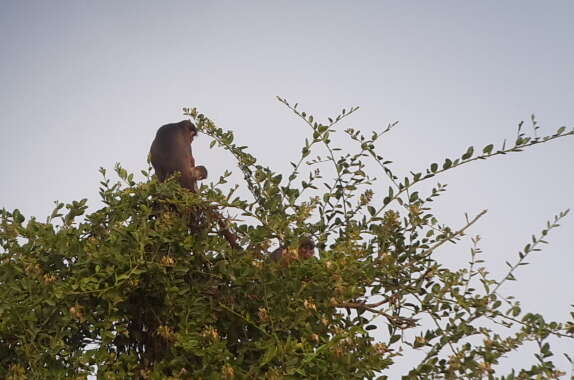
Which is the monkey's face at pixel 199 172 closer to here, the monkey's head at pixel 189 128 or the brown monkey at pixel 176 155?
the brown monkey at pixel 176 155

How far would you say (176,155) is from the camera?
17.5 ft

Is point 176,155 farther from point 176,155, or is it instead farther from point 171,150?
point 171,150

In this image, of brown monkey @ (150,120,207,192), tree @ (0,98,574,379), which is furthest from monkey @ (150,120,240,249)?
tree @ (0,98,574,379)

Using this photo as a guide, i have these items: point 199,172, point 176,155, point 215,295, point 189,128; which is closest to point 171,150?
point 176,155

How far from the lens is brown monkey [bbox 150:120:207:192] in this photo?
5.09 meters

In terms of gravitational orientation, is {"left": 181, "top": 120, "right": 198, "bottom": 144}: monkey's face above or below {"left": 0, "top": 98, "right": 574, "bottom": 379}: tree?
above

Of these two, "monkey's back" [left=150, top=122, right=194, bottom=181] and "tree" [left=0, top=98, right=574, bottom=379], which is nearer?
"tree" [left=0, top=98, right=574, bottom=379]

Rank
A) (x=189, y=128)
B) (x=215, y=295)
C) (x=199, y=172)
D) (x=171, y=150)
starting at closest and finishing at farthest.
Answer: (x=215, y=295)
(x=199, y=172)
(x=171, y=150)
(x=189, y=128)

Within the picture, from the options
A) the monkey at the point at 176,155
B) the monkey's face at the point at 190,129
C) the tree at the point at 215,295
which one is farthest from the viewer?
the monkey's face at the point at 190,129

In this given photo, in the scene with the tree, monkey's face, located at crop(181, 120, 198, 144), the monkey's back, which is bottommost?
the tree

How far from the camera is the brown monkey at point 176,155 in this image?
5.09 meters

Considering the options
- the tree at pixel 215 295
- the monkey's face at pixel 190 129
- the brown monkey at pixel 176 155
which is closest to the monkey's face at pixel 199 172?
the brown monkey at pixel 176 155

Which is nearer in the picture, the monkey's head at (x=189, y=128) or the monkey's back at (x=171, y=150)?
the monkey's back at (x=171, y=150)

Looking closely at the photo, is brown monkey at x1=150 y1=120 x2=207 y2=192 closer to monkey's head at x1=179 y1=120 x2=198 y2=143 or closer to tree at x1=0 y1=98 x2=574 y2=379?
monkey's head at x1=179 y1=120 x2=198 y2=143
